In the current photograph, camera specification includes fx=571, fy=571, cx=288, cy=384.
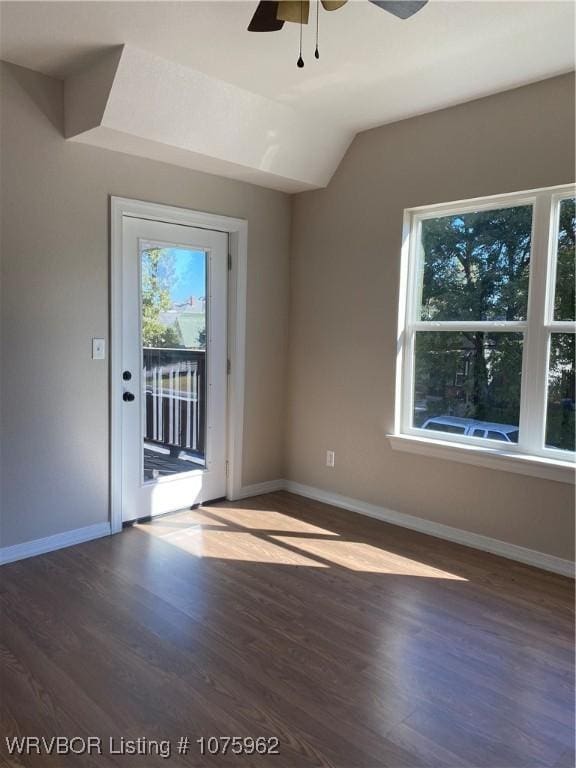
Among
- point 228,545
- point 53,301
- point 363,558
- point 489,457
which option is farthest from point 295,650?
point 53,301

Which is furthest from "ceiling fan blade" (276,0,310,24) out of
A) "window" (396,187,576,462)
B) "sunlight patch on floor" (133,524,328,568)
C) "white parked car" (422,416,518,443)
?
"sunlight patch on floor" (133,524,328,568)

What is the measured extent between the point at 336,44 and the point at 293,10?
984mm

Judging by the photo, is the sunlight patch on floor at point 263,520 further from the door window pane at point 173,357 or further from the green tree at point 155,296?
the green tree at point 155,296

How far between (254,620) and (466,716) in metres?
1.01

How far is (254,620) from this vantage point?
2.66m

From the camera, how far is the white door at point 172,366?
3.74 metres

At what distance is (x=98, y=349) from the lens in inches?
138

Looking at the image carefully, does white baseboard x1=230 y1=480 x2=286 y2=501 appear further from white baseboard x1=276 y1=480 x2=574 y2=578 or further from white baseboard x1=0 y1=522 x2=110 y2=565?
white baseboard x1=0 y1=522 x2=110 y2=565

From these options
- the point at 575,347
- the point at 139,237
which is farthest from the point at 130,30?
the point at 575,347

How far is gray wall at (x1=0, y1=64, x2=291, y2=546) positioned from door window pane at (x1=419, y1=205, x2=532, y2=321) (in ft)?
5.68

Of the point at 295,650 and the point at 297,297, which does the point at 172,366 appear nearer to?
the point at 297,297

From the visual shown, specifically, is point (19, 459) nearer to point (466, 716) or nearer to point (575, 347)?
point (466, 716)

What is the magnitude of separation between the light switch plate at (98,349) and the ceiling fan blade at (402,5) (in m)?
2.40

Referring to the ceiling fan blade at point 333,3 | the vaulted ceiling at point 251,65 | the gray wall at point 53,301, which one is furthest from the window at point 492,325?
the ceiling fan blade at point 333,3
